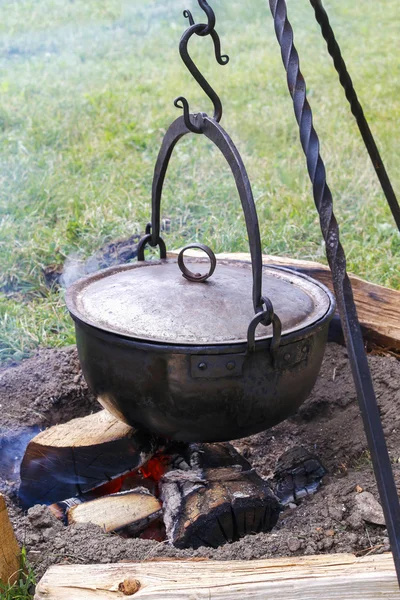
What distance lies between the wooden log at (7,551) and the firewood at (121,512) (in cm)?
35

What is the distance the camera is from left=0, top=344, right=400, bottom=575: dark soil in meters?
1.96

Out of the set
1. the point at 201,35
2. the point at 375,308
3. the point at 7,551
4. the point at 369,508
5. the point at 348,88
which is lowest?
the point at 369,508

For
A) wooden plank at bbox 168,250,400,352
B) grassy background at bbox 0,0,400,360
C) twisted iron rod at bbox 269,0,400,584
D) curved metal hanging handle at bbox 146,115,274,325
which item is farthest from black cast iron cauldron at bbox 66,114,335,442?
grassy background at bbox 0,0,400,360

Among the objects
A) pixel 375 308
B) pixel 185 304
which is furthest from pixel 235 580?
pixel 375 308

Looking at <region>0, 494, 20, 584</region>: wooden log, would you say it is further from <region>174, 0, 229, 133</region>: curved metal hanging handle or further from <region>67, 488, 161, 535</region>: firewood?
<region>174, 0, 229, 133</region>: curved metal hanging handle

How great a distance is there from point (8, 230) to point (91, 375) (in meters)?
2.34

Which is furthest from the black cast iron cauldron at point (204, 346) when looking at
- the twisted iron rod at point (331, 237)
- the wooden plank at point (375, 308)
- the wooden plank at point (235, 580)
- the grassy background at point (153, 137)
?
the grassy background at point (153, 137)

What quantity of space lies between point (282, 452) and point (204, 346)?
0.98 meters

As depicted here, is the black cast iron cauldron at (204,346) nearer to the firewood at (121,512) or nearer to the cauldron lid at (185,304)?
the cauldron lid at (185,304)

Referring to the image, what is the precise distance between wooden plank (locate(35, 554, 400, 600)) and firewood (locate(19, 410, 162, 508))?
723 millimetres

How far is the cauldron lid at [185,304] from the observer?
2.00 meters

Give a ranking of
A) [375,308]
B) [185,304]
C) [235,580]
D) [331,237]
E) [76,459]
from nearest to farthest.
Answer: [331,237] < [235,580] < [185,304] < [76,459] < [375,308]

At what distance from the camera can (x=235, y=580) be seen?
167 centimetres

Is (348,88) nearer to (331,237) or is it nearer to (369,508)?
(331,237)
